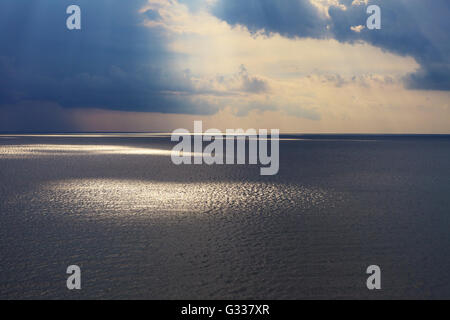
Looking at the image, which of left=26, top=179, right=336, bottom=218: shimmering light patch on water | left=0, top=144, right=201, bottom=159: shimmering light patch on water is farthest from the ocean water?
left=0, top=144, right=201, bottom=159: shimmering light patch on water

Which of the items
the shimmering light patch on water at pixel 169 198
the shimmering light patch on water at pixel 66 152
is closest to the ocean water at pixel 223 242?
the shimmering light patch on water at pixel 169 198

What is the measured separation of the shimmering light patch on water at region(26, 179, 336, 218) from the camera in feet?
50.0

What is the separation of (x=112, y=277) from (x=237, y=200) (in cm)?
980

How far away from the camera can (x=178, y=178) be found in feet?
85.0

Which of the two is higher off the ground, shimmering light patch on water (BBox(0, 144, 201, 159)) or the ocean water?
shimmering light patch on water (BBox(0, 144, 201, 159))

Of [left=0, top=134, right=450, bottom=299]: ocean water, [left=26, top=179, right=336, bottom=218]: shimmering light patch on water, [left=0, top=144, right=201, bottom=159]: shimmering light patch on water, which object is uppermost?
[left=0, top=144, right=201, bottom=159]: shimmering light patch on water

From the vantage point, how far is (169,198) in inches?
711

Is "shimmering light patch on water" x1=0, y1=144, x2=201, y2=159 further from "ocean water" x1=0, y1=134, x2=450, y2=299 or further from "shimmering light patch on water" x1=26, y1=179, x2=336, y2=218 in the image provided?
"ocean water" x1=0, y1=134, x2=450, y2=299

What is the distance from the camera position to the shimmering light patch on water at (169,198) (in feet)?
50.0

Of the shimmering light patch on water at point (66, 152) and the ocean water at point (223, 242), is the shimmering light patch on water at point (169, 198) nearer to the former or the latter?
the ocean water at point (223, 242)
